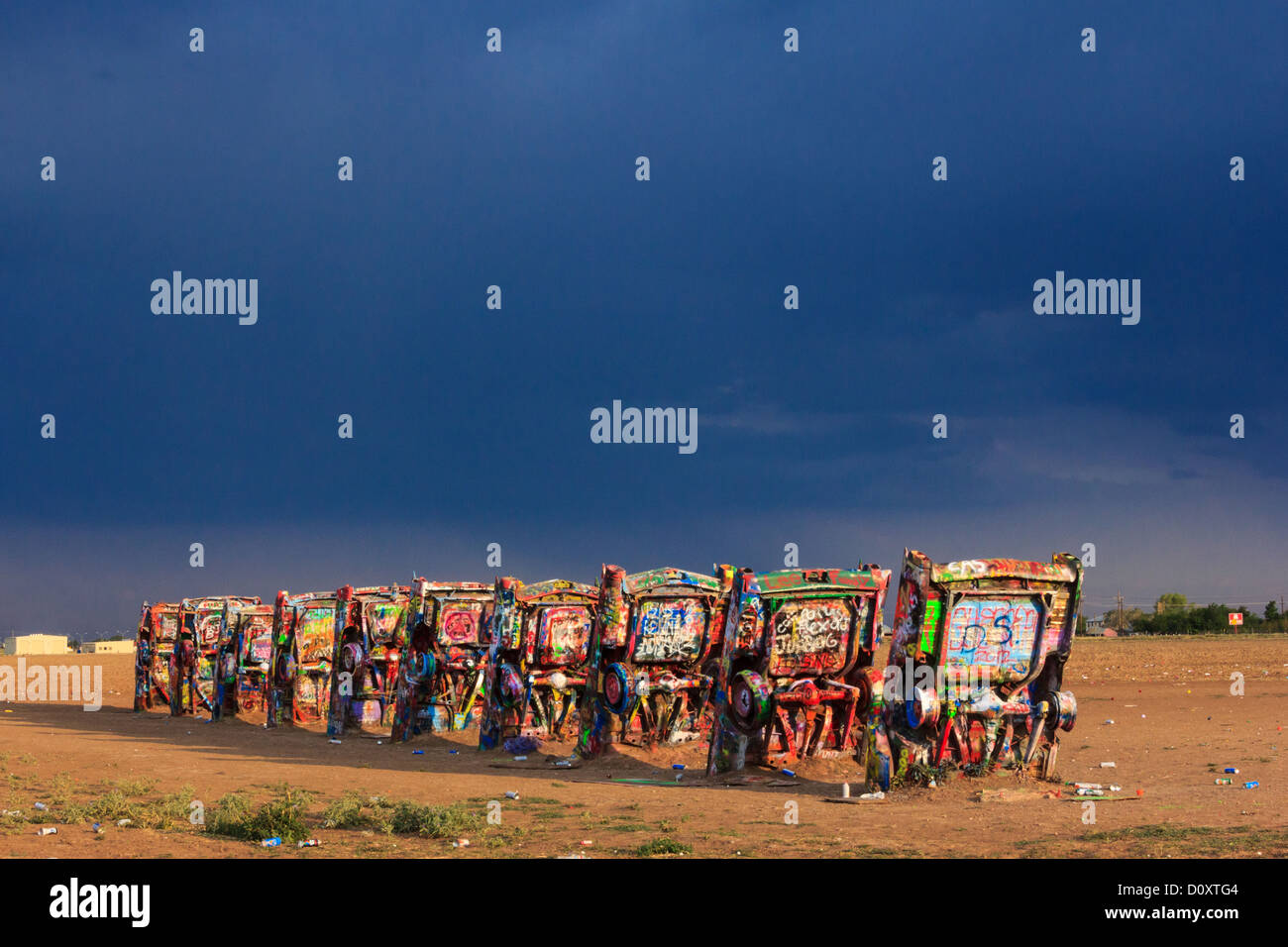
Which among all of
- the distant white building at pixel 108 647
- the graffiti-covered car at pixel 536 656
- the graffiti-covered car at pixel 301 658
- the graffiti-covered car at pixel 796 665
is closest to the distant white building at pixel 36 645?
the distant white building at pixel 108 647

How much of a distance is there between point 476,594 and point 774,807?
1175cm

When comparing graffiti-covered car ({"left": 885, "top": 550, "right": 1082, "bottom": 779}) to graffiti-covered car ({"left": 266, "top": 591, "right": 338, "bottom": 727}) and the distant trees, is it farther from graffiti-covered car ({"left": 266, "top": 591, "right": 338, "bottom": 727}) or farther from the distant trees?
the distant trees

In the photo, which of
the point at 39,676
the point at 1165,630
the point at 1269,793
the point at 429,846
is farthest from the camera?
the point at 1165,630

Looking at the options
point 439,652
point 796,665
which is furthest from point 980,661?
point 439,652

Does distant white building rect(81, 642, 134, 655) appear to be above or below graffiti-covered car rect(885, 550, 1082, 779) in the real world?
below

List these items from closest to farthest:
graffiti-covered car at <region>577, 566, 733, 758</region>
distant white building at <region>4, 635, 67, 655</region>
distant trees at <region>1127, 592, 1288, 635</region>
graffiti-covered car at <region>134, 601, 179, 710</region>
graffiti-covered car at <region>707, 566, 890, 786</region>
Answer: graffiti-covered car at <region>707, 566, 890, 786</region> < graffiti-covered car at <region>577, 566, 733, 758</region> < graffiti-covered car at <region>134, 601, 179, 710</region> < distant trees at <region>1127, 592, 1288, 635</region> < distant white building at <region>4, 635, 67, 655</region>

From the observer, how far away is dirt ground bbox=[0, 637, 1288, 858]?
10617mm

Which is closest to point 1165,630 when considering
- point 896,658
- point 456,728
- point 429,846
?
point 456,728

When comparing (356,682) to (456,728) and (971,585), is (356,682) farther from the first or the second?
(971,585)

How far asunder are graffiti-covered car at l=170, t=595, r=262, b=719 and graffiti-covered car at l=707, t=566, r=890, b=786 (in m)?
20.4

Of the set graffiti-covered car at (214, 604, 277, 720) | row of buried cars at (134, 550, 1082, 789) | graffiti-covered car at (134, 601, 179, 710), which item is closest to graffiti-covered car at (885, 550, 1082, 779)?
row of buried cars at (134, 550, 1082, 789)

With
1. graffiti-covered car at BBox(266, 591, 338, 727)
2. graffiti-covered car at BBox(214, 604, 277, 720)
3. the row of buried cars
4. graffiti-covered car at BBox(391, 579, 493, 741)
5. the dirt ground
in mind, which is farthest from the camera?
graffiti-covered car at BBox(214, 604, 277, 720)

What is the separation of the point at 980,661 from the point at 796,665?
10.5ft

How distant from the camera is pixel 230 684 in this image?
31.0m
